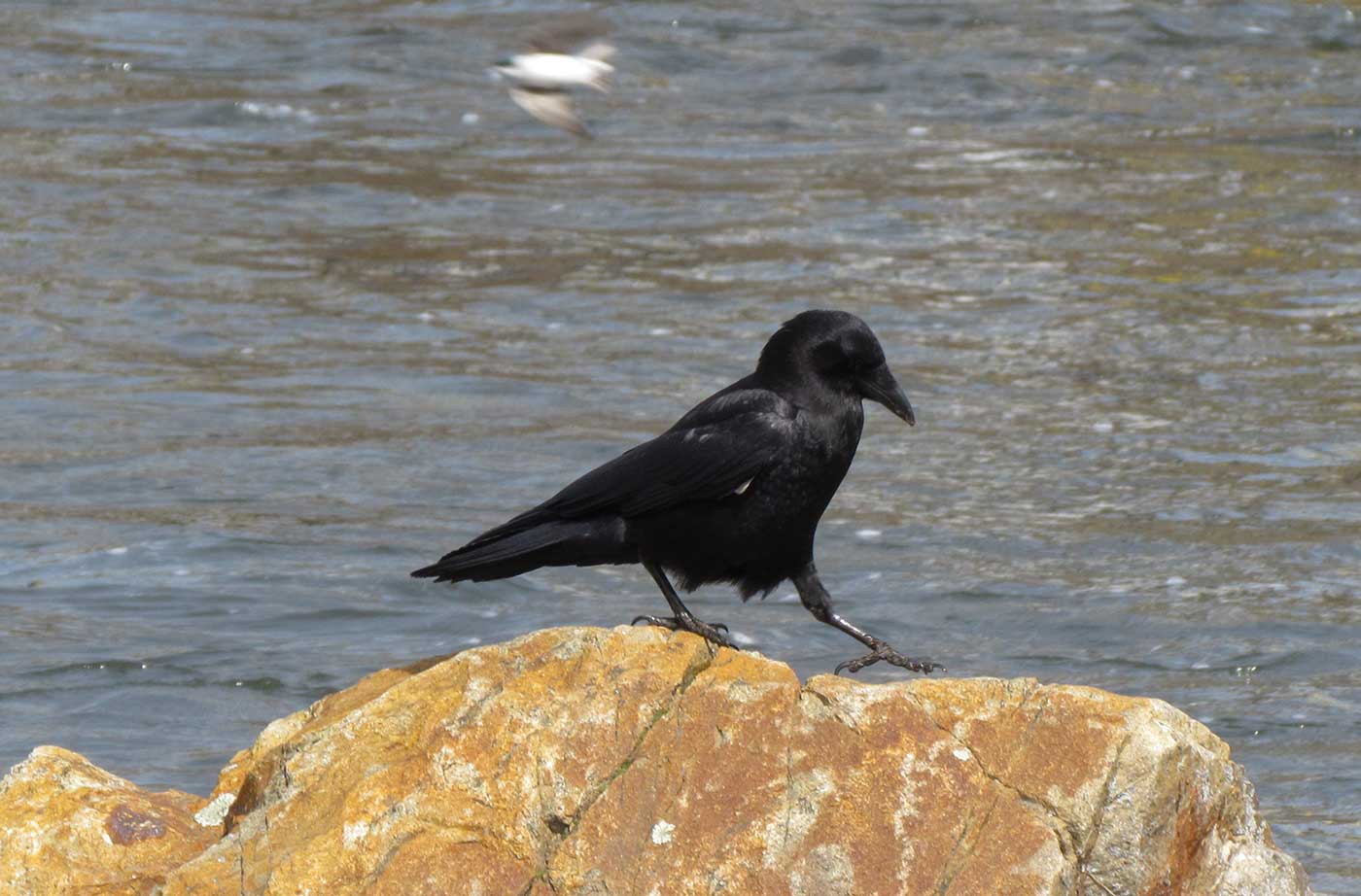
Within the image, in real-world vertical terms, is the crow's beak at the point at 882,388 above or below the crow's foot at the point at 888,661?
above

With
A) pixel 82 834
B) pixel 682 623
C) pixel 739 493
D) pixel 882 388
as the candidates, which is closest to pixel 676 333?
pixel 882 388

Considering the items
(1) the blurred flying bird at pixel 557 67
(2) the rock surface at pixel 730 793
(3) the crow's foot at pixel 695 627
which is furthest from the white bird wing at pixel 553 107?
(2) the rock surface at pixel 730 793

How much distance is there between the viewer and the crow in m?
5.96

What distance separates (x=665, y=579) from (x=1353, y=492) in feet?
21.1

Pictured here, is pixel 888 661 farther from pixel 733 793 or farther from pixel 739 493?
pixel 733 793

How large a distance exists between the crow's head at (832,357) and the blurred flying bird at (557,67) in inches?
80.9

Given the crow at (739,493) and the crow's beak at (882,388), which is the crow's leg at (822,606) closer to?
the crow at (739,493)

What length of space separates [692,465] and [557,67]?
2.93 meters

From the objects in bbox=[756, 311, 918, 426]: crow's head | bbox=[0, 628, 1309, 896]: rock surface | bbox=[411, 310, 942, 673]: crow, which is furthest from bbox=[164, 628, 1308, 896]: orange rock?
bbox=[756, 311, 918, 426]: crow's head

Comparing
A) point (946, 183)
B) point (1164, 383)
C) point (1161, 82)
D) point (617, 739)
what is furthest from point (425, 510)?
point (1161, 82)

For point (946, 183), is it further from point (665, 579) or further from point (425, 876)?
point (425, 876)

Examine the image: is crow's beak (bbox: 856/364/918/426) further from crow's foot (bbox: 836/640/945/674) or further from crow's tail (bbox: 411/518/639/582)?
crow's tail (bbox: 411/518/639/582)

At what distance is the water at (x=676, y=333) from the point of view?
32.3ft

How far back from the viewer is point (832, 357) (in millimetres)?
6121
